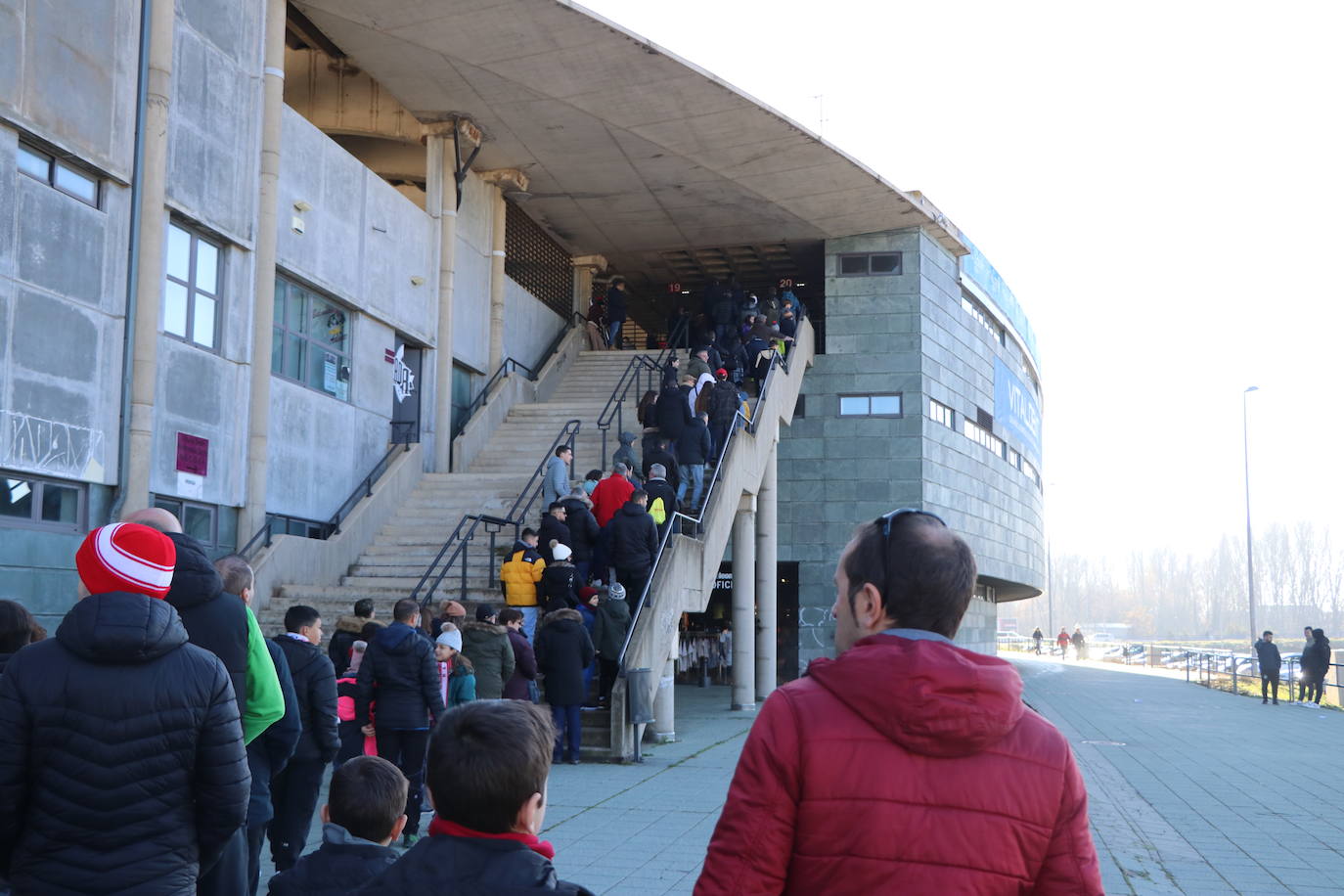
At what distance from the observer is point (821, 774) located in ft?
7.90

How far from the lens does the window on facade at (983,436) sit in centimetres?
3219

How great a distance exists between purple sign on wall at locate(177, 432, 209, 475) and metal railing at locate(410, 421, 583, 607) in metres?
2.89

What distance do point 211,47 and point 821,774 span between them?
602 inches

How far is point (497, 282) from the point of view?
24828mm

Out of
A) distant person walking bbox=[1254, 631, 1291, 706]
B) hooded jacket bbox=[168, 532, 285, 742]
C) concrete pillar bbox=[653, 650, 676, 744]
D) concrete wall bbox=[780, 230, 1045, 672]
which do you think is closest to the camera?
hooded jacket bbox=[168, 532, 285, 742]

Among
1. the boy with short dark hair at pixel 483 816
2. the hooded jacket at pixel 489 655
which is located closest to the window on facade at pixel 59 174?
the hooded jacket at pixel 489 655

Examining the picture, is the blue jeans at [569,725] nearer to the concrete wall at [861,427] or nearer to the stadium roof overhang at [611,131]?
the stadium roof overhang at [611,131]

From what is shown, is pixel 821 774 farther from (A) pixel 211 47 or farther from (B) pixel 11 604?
(A) pixel 211 47

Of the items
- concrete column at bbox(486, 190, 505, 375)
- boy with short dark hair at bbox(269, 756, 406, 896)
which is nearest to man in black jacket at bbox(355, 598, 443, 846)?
boy with short dark hair at bbox(269, 756, 406, 896)

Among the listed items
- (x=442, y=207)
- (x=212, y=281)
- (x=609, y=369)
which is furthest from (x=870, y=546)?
(x=609, y=369)

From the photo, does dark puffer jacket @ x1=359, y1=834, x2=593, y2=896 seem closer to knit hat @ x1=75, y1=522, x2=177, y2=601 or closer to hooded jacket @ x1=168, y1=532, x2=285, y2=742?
knit hat @ x1=75, y1=522, x2=177, y2=601

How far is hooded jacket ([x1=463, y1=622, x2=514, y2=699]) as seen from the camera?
1111 centimetres

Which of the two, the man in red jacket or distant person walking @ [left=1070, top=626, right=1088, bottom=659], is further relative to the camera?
distant person walking @ [left=1070, top=626, right=1088, bottom=659]

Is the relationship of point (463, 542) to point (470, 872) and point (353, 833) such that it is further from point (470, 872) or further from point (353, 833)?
point (470, 872)
